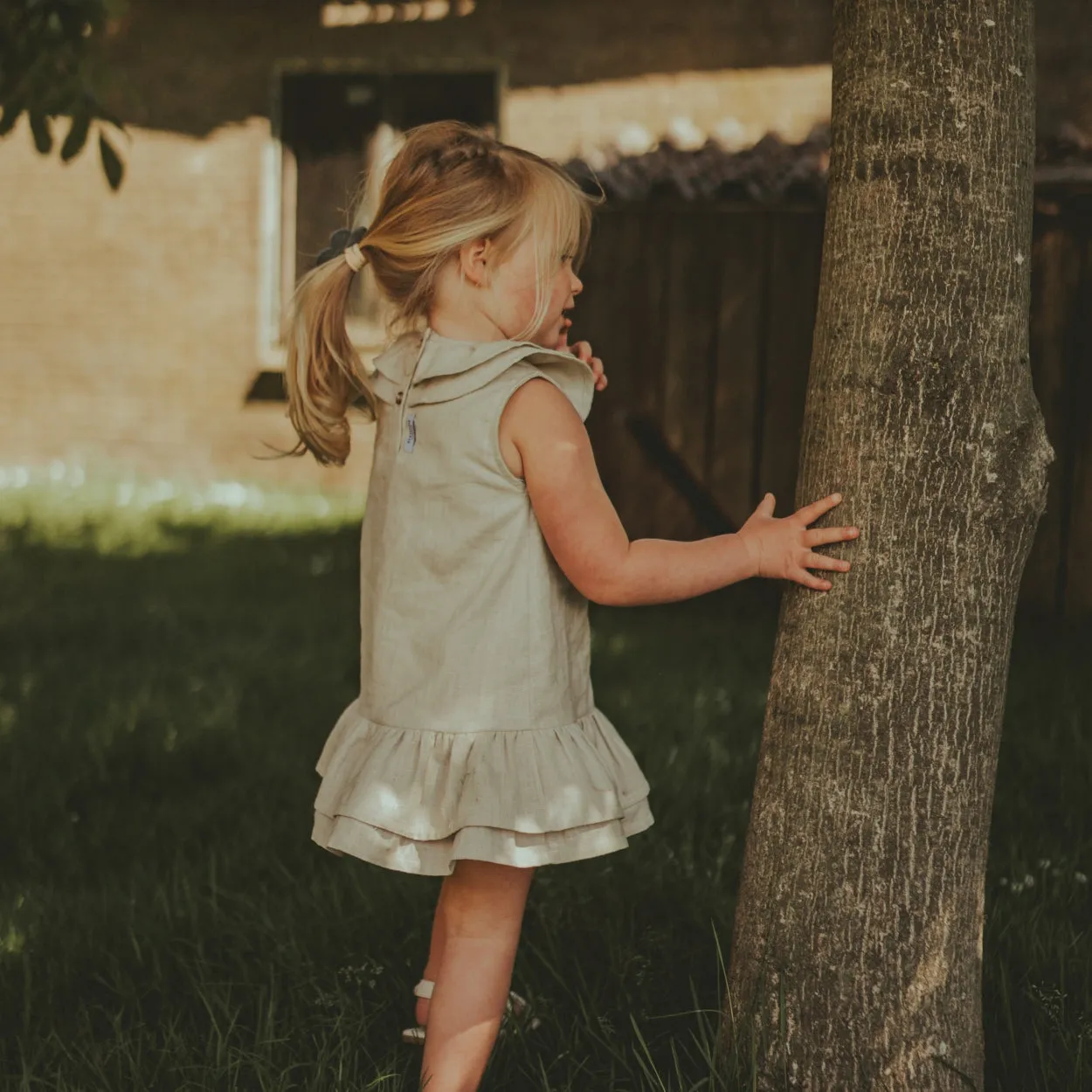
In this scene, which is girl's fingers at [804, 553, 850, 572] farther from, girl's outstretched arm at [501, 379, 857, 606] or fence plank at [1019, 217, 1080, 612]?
fence plank at [1019, 217, 1080, 612]

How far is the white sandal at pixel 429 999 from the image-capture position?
248 cm

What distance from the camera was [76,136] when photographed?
334 cm

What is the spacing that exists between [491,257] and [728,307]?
160 inches

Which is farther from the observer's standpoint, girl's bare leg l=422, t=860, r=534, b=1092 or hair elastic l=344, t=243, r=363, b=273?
hair elastic l=344, t=243, r=363, b=273

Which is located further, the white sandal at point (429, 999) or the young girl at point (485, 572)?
the white sandal at point (429, 999)

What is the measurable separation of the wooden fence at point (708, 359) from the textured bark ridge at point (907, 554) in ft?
12.0

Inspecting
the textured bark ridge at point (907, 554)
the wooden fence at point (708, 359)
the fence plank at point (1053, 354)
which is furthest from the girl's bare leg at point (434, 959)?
the fence plank at point (1053, 354)

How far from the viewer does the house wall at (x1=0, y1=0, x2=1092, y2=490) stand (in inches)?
352

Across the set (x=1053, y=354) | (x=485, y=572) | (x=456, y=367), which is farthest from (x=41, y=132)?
(x=1053, y=354)

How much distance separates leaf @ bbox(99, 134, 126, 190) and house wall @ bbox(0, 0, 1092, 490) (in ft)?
17.3

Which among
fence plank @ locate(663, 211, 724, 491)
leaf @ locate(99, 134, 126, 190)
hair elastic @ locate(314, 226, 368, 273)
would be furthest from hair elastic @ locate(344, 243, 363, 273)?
fence plank @ locate(663, 211, 724, 491)

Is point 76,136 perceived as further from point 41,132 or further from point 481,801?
point 481,801

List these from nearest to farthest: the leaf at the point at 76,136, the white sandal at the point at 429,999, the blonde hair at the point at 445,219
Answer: the blonde hair at the point at 445,219 → the white sandal at the point at 429,999 → the leaf at the point at 76,136

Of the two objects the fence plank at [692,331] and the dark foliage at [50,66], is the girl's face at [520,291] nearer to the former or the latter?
the dark foliage at [50,66]
